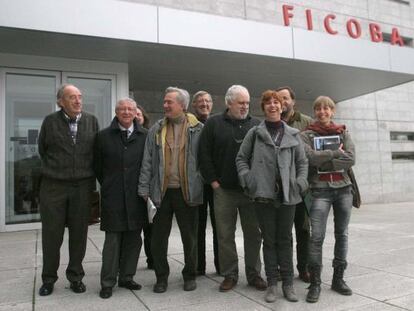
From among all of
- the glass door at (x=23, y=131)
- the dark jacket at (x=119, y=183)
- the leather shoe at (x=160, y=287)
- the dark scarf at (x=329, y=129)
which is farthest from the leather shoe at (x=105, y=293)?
the glass door at (x=23, y=131)

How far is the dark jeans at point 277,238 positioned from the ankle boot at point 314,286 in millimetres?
187

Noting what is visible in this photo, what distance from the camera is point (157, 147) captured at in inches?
154

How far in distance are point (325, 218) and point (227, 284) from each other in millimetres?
1123

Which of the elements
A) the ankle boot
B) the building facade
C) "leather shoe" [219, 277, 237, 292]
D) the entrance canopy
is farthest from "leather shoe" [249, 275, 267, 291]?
the entrance canopy

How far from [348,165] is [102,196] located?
2336 millimetres

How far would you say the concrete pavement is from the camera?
3.41 meters

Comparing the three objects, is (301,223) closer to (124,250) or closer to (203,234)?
(203,234)

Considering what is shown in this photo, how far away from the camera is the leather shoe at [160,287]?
3799mm

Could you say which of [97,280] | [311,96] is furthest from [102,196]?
[311,96]

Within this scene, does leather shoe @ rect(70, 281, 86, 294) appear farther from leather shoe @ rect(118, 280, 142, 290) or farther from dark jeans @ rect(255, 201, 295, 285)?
dark jeans @ rect(255, 201, 295, 285)

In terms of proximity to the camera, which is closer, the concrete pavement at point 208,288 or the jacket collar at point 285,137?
the concrete pavement at point 208,288

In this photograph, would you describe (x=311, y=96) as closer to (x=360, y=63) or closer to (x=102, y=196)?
(x=360, y=63)

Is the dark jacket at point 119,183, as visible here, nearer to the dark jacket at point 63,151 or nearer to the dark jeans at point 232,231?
the dark jacket at point 63,151

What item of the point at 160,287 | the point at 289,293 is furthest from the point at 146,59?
the point at 289,293
